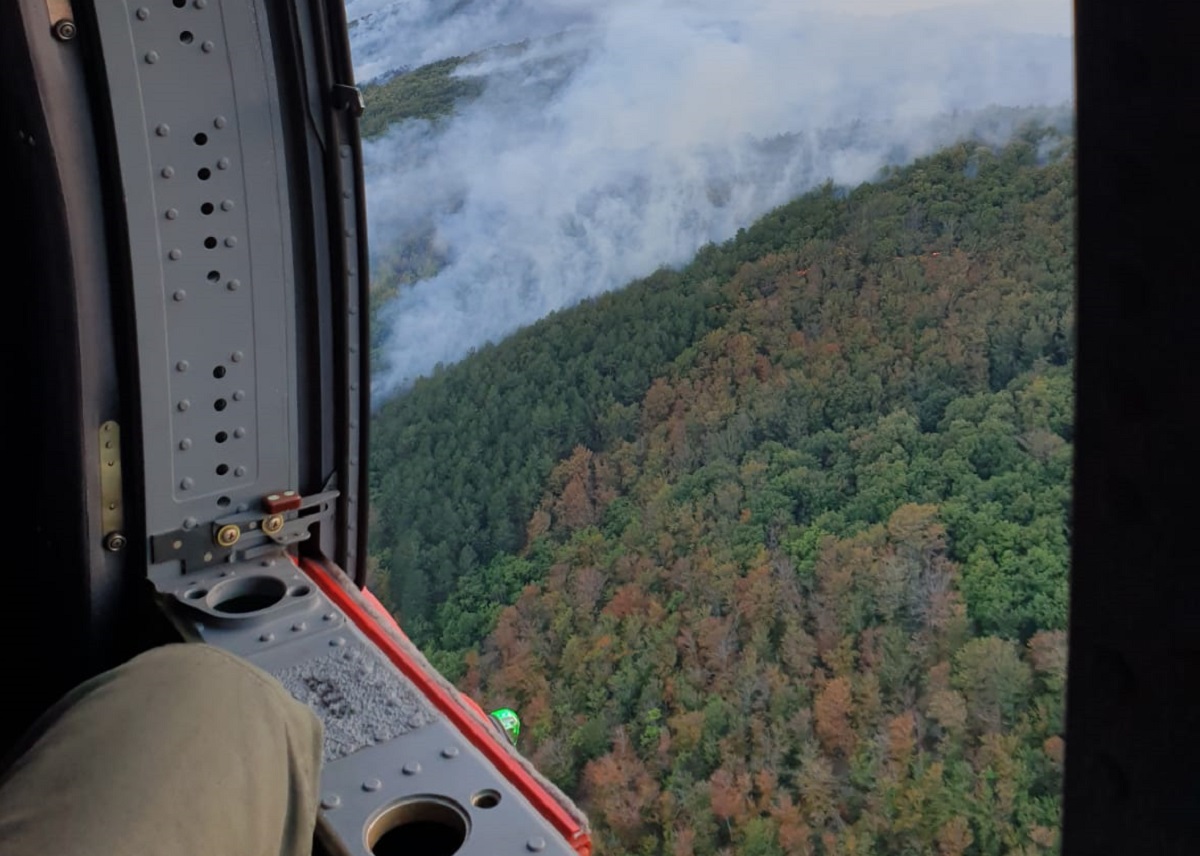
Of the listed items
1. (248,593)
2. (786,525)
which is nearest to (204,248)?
(248,593)

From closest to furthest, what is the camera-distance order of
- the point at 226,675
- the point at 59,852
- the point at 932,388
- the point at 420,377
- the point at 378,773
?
1. the point at 59,852
2. the point at 226,675
3. the point at 378,773
4. the point at 932,388
5. the point at 420,377

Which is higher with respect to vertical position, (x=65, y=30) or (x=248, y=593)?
(x=65, y=30)

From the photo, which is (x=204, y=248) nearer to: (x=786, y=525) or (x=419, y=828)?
(x=419, y=828)

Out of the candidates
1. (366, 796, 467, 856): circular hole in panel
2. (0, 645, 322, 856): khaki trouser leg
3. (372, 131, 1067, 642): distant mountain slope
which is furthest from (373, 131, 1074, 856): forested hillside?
(0, 645, 322, 856): khaki trouser leg

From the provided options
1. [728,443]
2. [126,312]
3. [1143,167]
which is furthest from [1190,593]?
[728,443]

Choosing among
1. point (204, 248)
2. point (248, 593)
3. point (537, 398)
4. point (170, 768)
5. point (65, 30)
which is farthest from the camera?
point (537, 398)

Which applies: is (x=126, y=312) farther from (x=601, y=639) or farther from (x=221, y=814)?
(x=601, y=639)

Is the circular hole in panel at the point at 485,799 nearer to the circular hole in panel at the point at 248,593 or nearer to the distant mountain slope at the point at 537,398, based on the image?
Result: the circular hole in panel at the point at 248,593
